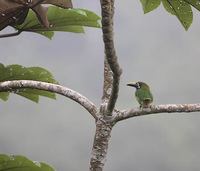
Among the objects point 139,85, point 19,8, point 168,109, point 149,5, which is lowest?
point 168,109

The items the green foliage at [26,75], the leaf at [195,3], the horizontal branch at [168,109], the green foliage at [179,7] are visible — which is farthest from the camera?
the green foliage at [26,75]

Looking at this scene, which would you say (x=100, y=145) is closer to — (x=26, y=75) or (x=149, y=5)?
(x=26, y=75)

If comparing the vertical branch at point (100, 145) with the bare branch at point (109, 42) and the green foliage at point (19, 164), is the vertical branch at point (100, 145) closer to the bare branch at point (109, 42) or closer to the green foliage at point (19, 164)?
the bare branch at point (109, 42)

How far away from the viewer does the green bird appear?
503cm

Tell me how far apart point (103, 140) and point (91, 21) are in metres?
1.42

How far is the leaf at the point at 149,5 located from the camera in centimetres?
566

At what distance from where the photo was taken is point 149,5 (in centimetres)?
Result: 569

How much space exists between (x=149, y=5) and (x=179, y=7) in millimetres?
361

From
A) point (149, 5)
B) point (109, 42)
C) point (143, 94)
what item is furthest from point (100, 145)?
point (149, 5)

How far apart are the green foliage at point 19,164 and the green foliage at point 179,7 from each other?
2120mm

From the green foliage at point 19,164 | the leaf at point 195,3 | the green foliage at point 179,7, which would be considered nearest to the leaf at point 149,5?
the green foliage at point 179,7

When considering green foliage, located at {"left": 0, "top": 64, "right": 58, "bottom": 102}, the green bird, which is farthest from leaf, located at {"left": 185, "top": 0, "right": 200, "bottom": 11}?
green foliage, located at {"left": 0, "top": 64, "right": 58, "bottom": 102}

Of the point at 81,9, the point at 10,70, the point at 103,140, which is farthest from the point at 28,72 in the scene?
the point at 103,140

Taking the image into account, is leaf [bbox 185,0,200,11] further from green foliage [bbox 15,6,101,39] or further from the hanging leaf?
the hanging leaf
